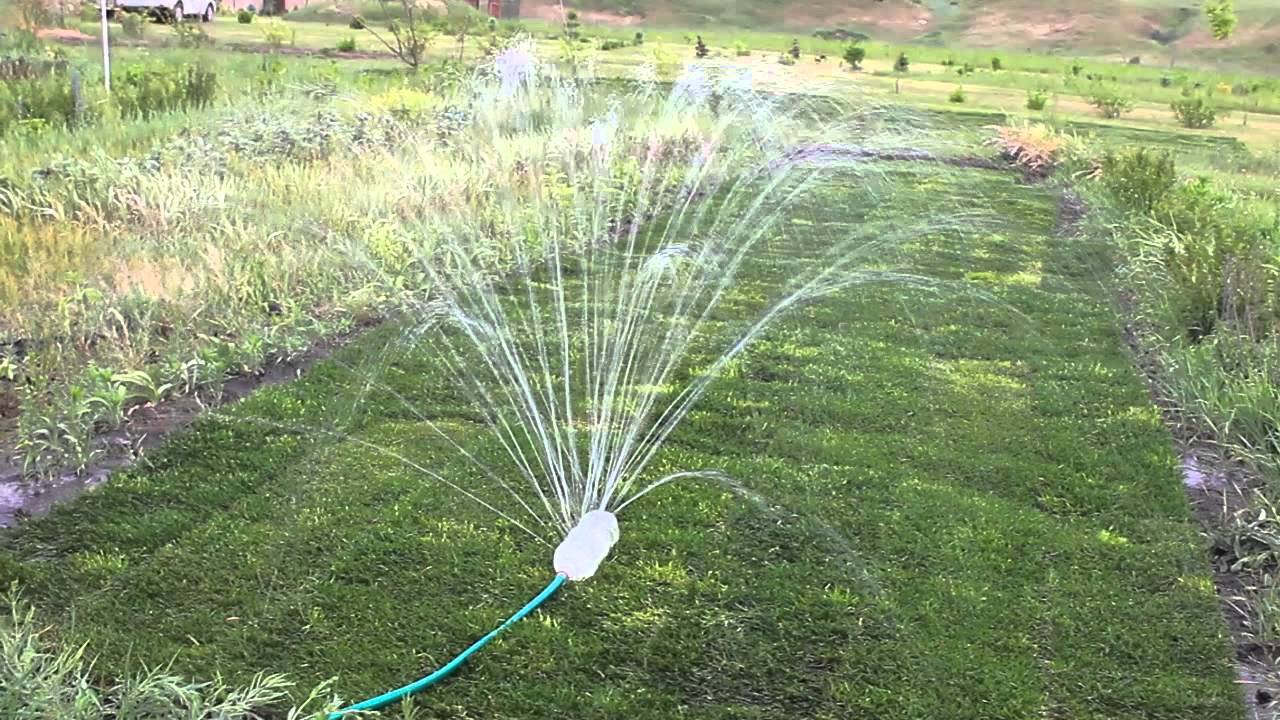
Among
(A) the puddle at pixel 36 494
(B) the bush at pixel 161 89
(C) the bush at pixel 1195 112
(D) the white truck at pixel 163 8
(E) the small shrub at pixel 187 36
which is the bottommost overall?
(A) the puddle at pixel 36 494

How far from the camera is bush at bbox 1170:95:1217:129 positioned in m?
9.49

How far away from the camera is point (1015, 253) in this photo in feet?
23.0

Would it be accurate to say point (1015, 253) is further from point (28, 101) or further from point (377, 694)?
point (28, 101)

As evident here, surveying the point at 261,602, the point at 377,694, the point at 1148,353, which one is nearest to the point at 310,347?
the point at 261,602

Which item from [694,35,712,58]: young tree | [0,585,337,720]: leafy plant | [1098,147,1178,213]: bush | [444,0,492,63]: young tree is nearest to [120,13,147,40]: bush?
[444,0,492,63]: young tree

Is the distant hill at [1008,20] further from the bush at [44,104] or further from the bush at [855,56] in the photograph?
the bush at [44,104]

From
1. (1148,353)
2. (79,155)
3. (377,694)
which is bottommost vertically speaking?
(377,694)

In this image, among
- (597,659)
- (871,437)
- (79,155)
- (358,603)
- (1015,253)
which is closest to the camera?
(597,659)

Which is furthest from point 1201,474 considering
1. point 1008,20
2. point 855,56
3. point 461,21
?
point 461,21

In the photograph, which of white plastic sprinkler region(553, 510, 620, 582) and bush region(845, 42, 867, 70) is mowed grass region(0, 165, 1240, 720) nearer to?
white plastic sprinkler region(553, 510, 620, 582)

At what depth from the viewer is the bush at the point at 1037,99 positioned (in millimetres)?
10758

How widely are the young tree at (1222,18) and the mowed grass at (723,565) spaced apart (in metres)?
7.43

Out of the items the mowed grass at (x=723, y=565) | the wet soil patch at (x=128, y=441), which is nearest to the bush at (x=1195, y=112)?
the mowed grass at (x=723, y=565)

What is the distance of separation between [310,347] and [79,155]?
326 cm
